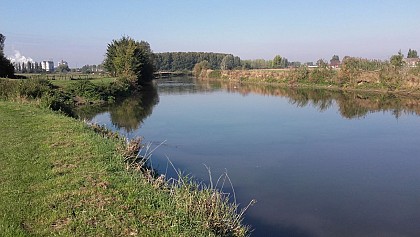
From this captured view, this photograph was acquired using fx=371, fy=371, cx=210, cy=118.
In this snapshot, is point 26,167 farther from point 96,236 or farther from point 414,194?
point 414,194

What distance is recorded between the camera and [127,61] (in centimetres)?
4578

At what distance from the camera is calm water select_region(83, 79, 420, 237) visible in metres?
7.66

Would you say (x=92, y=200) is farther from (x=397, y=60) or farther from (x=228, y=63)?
(x=228, y=63)

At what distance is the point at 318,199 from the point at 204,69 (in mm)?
74348

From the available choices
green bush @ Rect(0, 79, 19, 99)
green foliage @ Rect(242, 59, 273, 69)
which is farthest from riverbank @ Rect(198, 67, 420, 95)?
green foliage @ Rect(242, 59, 273, 69)

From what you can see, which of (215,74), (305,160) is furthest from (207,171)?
(215,74)

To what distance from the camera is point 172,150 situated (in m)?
13.1

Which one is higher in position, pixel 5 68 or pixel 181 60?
pixel 181 60

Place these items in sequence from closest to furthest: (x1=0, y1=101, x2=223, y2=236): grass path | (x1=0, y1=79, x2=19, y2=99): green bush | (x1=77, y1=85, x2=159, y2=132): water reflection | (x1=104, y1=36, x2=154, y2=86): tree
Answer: (x1=0, y1=101, x2=223, y2=236): grass path → (x1=77, y1=85, x2=159, y2=132): water reflection → (x1=0, y1=79, x2=19, y2=99): green bush → (x1=104, y1=36, x2=154, y2=86): tree

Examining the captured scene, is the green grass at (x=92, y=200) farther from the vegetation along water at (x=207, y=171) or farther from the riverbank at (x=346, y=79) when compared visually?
the riverbank at (x=346, y=79)

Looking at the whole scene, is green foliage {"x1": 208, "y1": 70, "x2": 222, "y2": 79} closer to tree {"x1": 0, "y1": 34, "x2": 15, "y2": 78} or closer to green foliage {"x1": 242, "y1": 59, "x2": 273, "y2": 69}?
green foliage {"x1": 242, "y1": 59, "x2": 273, "y2": 69}

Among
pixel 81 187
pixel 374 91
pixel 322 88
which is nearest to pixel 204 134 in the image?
pixel 81 187

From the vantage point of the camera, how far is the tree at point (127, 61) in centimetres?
4525

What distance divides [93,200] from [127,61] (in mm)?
41927
